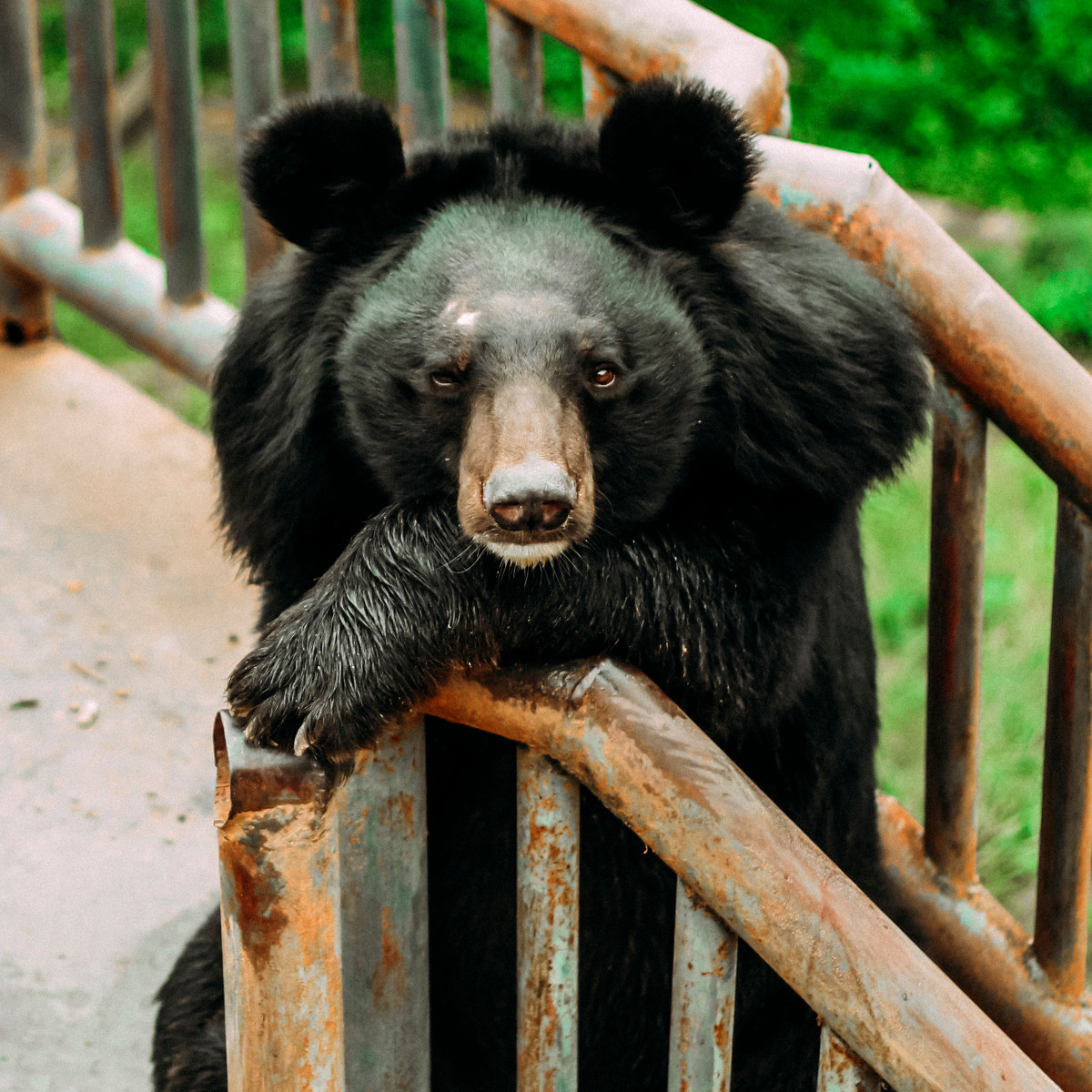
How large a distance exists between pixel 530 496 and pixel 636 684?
1.30 ft

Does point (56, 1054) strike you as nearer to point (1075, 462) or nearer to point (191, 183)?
point (1075, 462)

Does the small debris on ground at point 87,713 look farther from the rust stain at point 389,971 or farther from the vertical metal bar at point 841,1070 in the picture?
the vertical metal bar at point 841,1070

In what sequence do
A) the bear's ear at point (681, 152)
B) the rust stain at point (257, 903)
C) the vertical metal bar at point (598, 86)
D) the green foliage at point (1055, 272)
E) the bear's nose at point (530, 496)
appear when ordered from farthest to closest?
the green foliage at point (1055, 272) < the vertical metal bar at point (598, 86) < the bear's ear at point (681, 152) < the bear's nose at point (530, 496) < the rust stain at point (257, 903)

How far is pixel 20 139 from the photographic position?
4191 mm

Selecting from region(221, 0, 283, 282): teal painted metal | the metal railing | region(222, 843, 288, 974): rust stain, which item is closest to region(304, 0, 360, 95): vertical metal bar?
the metal railing

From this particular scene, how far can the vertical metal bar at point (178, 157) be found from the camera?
3760 millimetres

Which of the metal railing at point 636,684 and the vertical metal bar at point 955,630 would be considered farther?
the vertical metal bar at point 955,630

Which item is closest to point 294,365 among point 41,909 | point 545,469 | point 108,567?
point 545,469

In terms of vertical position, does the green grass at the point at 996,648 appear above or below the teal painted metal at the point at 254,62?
below

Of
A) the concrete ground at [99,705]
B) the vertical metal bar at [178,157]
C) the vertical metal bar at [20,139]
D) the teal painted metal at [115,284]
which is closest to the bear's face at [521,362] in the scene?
the concrete ground at [99,705]

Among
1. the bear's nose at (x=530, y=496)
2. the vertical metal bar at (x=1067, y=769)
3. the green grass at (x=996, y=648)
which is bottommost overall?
the green grass at (x=996, y=648)

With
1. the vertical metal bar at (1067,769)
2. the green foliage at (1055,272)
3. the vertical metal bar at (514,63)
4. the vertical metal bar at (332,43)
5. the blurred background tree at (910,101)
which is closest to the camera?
the vertical metal bar at (1067,769)

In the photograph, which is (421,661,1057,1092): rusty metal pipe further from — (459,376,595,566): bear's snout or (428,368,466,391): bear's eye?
(428,368,466,391): bear's eye

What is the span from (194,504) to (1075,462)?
2.32 metres
